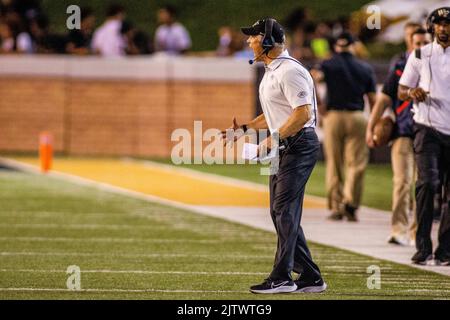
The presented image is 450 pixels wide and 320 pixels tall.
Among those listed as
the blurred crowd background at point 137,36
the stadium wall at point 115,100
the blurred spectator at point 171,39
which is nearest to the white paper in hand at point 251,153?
the blurred crowd background at point 137,36

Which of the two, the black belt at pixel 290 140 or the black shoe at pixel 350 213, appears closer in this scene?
the black belt at pixel 290 140

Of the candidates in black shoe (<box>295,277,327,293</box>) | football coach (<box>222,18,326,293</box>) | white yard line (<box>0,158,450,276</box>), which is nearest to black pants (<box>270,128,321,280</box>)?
football coach (<box>222,18,326,293</box>)

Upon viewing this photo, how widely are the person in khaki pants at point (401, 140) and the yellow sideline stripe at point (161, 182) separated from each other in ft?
13.9

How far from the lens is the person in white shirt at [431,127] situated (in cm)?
1192

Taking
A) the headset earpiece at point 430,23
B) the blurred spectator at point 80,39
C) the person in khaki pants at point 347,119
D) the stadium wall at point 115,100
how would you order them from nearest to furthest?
1. the headset earpiece at point 430,23
2. the person in khaki pants at point 347,119
3. the blurred spectator at point 80,39
4. the stadium wall at point 115,100

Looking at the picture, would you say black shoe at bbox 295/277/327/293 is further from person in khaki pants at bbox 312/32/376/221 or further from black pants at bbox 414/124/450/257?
person in khaki pants at bbox 312/32/376/221

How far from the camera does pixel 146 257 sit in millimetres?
12570

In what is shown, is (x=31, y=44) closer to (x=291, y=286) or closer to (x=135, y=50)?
(x=135, y=50)

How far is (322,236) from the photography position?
14617 millimetres

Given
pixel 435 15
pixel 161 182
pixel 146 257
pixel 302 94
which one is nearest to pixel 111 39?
pixel 161 182

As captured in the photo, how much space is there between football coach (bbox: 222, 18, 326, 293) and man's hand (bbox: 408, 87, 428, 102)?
197 cm

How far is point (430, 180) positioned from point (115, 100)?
16105 millimetres

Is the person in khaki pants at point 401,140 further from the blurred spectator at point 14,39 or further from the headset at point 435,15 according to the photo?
the blurred spectator at point 14,39

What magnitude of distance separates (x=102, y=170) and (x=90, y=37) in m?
5.39
